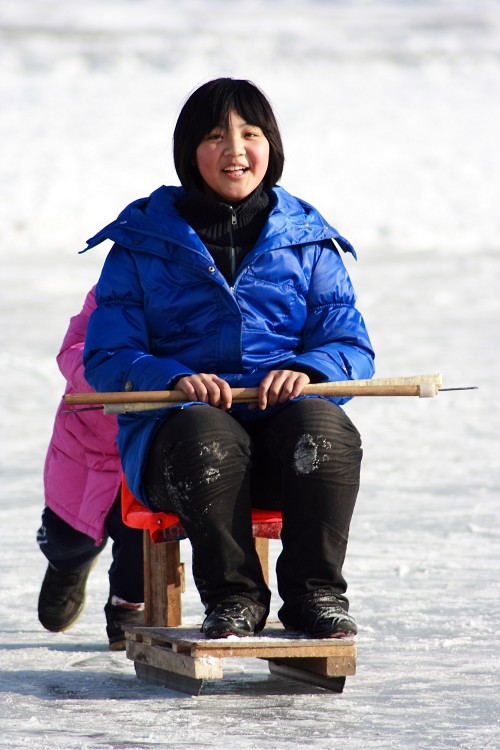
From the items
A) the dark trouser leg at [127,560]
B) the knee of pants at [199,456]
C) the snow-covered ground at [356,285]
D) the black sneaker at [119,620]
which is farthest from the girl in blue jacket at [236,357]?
the black sneaker at [119,620]

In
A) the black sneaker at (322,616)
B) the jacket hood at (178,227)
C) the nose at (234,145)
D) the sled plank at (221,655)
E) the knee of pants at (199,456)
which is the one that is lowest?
the sled plank at (221,655)

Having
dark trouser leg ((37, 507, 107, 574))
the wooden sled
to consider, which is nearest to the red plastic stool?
the wooden sled

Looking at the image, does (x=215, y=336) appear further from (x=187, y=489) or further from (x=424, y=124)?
(x=424, y=124)

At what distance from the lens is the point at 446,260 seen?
11.2 meters

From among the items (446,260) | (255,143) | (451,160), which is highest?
(451,160)

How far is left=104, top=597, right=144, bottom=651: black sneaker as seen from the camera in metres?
3.28

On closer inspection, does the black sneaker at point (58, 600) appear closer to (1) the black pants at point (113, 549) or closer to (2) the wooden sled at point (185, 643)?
(1) the black pants at point (113, 549)

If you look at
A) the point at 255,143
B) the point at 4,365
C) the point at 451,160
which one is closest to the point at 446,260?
the point at 451,160

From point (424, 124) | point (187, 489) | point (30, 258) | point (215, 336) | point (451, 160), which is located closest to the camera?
point (187, 489)

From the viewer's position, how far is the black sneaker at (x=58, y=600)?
11.2 ft

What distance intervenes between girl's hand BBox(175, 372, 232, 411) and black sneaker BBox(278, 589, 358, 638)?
423 mm

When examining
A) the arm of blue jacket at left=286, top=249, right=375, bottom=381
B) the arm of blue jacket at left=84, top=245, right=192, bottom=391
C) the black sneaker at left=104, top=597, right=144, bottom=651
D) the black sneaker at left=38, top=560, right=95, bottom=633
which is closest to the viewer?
the arm of blue jacket at left=84, top=245, right=192, bottom=391

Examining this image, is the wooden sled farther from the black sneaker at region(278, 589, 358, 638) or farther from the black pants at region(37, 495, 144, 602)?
the black pants at region(37, 495, 144, 602)

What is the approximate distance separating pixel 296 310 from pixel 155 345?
0.32 meters
